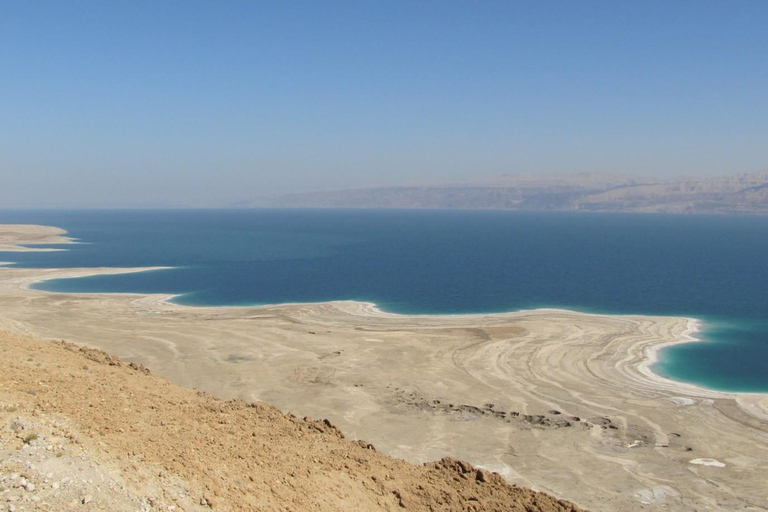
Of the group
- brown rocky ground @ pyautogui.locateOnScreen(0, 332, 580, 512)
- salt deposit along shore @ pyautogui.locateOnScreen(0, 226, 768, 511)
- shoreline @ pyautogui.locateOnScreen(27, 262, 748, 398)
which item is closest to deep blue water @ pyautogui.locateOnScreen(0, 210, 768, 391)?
shoreline @ pyautogui.locateOnScreen(27, 262, 748, 398)

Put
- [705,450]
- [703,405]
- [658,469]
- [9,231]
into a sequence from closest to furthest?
[658,469] < [705,450] < [703,405] < [9,231]

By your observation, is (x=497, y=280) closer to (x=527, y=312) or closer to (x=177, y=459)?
(x=527, y=312)

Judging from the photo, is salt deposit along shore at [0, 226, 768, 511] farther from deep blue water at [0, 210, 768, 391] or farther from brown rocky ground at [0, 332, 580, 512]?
brown rocky ground at [0, 332, 580, 512]

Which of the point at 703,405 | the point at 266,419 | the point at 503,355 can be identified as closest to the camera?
the point at 266,419

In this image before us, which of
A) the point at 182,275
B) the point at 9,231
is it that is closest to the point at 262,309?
the point at 182,275

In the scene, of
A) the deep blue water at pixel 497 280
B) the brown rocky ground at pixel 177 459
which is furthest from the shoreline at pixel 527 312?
the brown rocky ground at pixel 177 459

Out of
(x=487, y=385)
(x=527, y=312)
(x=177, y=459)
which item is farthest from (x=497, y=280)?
(x=177, y=459)

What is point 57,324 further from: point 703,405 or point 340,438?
point 703,405
